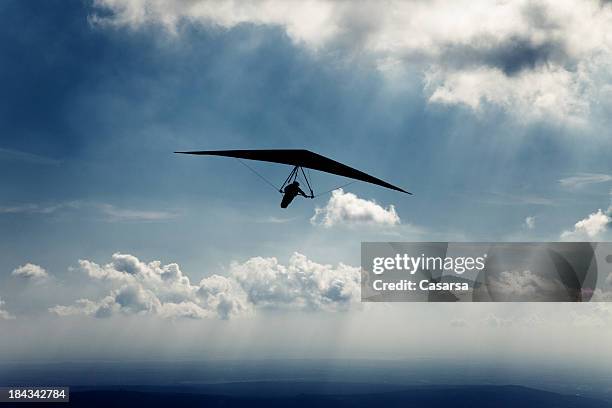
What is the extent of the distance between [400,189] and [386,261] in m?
9.11

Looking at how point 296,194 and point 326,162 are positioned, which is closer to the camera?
point 326,162

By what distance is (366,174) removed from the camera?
2364cm

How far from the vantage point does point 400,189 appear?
2266 cm

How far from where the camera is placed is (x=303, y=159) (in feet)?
75.2

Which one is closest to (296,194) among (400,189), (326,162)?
(326,162)

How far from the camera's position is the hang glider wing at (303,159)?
73.7ft

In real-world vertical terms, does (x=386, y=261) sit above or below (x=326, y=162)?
below

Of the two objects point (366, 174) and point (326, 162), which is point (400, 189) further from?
point (326, 162)

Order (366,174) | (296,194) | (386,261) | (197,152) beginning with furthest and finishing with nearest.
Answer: (386,261), (296,194), (366,174), (197,152)

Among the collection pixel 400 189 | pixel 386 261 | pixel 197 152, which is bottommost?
pixel 386 261

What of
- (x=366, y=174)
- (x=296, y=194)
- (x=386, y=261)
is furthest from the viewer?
(x=386, y=261)

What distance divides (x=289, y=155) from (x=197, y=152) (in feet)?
14.2

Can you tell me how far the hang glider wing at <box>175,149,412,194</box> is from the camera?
2247 cm

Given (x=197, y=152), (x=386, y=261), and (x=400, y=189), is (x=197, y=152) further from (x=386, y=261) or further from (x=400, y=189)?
(x=386, y=261)
